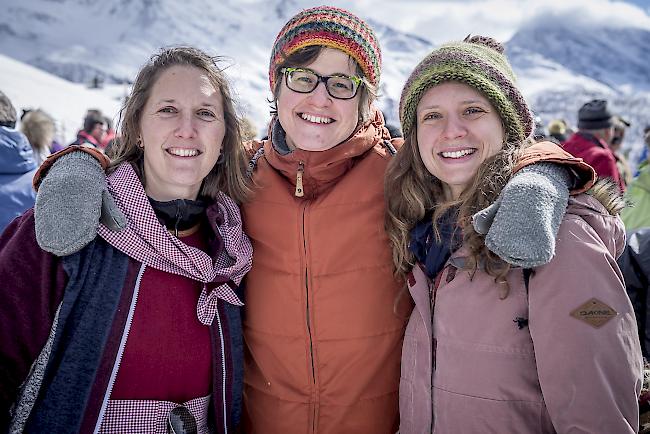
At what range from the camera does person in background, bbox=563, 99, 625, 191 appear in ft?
18.1

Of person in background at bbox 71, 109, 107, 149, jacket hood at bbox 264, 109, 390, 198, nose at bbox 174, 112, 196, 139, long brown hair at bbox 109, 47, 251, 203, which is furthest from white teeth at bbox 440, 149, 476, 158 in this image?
person in background at bbox 71, 109, 107, 149

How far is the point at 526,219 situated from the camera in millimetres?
1716

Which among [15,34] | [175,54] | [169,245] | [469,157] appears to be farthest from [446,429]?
[15,34]

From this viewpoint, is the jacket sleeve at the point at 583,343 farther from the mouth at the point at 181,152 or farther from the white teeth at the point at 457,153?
the mouth at the point at 181,152

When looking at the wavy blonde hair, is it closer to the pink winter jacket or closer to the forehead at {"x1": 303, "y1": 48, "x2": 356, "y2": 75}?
the pink winter jacket

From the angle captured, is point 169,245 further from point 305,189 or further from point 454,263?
point 454,263

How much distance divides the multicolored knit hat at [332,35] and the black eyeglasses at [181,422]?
1.64m

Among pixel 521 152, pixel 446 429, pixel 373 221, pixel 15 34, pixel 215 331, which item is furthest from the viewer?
pixel 15 34

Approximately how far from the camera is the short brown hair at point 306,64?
2441 millimetres

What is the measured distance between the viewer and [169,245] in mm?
2156

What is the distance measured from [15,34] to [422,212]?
192 metres

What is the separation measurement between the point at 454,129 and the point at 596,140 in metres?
4.43

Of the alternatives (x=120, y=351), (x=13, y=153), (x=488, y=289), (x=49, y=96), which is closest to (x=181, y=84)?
(x=120, y=351)

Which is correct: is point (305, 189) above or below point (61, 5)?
below
